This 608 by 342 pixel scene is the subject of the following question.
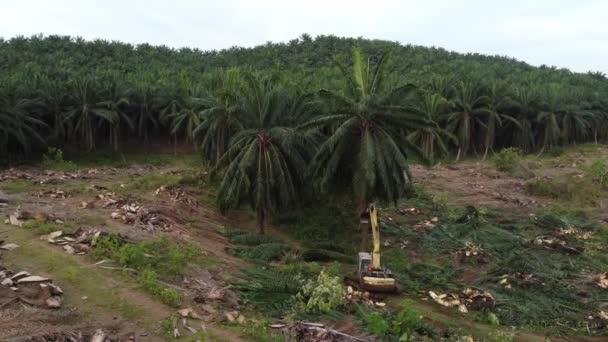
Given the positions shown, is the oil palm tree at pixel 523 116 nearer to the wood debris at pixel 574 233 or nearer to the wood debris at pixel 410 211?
the wood debris at pixel 410 211

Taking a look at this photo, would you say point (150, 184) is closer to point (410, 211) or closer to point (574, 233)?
point (410, 211)

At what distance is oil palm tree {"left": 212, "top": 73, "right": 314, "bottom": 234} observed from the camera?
2369 cm

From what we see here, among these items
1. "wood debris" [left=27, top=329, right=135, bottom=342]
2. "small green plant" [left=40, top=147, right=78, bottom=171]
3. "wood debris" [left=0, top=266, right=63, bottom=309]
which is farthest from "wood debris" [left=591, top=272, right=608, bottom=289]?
"small green plant" [left=40, top=147, right=78, bottom=171]

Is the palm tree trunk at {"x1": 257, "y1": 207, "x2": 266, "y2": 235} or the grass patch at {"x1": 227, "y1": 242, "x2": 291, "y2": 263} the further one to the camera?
the palm tree trunk at {"x1": 257, "y1": 207, "x2": 266, "y2": 235}

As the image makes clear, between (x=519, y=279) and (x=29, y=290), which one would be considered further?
(x=519, y=279)

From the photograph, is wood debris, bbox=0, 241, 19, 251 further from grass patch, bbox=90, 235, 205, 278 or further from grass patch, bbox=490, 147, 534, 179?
grass patch, bbox=490, 147, 534, 179

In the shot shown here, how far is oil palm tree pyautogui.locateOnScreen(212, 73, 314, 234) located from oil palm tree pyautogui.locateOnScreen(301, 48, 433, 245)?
6.48ft

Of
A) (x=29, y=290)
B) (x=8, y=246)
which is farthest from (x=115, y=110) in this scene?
(x=29, y=290)

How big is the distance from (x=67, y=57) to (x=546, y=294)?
67.2 m

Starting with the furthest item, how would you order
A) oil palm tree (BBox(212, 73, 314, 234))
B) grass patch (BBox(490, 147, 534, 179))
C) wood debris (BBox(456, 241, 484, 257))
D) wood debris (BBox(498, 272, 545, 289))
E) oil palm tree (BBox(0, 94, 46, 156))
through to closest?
grass patch (BBox(490, 147, 534, 179))
oil palm tree (BBox(0, 94, 46, 156))
oil palm tree (BBox(212, 73, 314, 234))
wood debris (BBox(456, 241, 484, 257))
wood debris (BBox(498, 272, 545, 289))

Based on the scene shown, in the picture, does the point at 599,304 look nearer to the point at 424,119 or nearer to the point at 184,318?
the point at 424,119

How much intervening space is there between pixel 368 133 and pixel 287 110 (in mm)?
5512

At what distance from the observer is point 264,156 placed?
23859 mm

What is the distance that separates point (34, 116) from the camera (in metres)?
44.3
